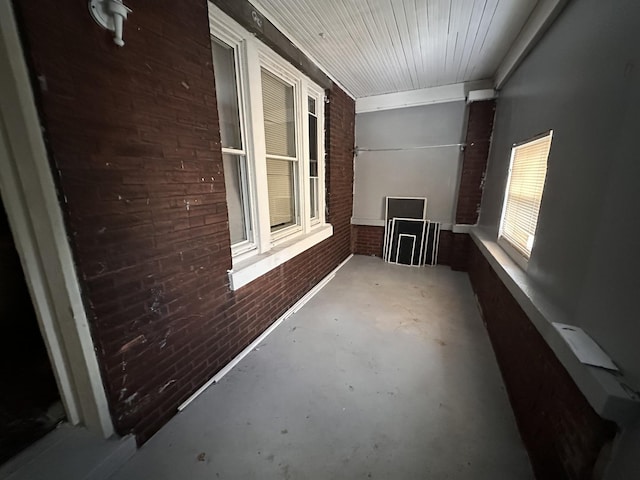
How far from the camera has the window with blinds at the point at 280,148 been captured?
2504mm

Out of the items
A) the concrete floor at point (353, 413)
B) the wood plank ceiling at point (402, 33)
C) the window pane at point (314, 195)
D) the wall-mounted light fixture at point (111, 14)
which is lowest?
the concrete floor at point (353, 413)

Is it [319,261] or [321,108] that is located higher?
[321,108]

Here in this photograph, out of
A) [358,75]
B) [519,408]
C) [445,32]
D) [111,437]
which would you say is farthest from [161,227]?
[358,75]

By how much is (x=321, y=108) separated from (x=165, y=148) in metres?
2.50

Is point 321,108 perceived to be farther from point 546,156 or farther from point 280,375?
point 280,375

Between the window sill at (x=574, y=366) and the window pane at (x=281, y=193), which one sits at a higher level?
the window pane at (x=281, y=193)

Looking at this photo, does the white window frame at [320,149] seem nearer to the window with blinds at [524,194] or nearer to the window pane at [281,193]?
the window pane at [281,193]

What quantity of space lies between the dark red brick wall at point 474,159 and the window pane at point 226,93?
3500 millimetres

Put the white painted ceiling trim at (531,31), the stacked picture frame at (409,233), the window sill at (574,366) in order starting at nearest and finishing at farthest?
the window sill at (574,366)
the white painted ceiling trim at (531,31)
the stacked picture frame at (409,233)

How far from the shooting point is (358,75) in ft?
11.1

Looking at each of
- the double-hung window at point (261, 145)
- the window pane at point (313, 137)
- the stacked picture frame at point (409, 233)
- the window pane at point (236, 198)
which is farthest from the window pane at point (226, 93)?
the stacked picture frame at point (409, 233)

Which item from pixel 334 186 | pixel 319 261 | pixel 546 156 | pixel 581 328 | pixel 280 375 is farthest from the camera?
pixel 334 186

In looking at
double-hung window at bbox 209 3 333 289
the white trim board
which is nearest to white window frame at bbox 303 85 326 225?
double-hung window at bbox 209 3 333 289

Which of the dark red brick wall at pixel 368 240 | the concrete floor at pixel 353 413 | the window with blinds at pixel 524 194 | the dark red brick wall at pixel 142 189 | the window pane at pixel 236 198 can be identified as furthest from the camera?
the dark red brick wall at pixel 368 240
